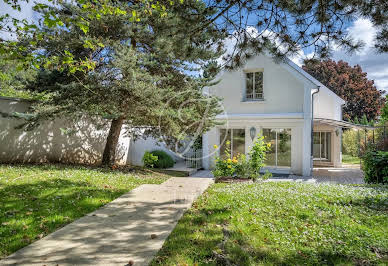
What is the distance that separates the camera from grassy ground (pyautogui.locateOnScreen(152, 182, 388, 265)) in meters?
3.29

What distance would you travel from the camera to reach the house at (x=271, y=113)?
13.8 metres

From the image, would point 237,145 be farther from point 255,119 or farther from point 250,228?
point 250,228

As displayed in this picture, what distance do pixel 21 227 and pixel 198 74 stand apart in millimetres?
9924

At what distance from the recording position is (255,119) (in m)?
14.6

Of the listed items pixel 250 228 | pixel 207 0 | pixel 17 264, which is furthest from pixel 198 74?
pixel 17 264

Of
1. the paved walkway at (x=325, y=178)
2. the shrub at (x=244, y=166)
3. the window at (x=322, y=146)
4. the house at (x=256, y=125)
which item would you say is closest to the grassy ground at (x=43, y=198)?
the shrub at (x=244, y=166)

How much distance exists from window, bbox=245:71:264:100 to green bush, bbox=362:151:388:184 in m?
6.71

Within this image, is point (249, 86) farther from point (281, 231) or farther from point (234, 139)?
point (281, 231)

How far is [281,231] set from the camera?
417 centimetres

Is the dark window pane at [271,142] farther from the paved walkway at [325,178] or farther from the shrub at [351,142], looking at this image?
the shrub at [351,142]

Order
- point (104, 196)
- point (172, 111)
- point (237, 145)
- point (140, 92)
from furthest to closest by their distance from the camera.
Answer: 1. point (237, 145)
2. point (172, 111)
3. point (140, 92)
4. point (104, 196)

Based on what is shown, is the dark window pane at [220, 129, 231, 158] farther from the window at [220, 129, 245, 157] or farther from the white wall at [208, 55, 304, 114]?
the white wall at [208, 55, 304, 114]

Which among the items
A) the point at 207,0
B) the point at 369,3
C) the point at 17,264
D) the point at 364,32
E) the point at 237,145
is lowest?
the point at 17,264

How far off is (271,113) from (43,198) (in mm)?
12356
